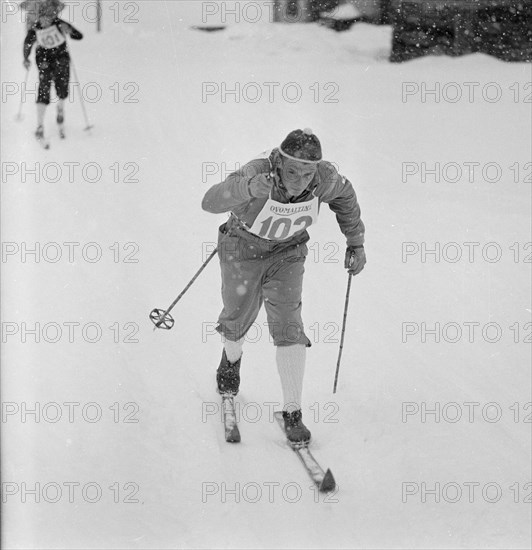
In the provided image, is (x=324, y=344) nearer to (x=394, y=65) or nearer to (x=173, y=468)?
(x=173, y=468)

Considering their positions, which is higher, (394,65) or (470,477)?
(394,65)

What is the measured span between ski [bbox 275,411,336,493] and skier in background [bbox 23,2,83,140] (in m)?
4.12

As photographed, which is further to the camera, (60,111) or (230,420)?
(60,111)

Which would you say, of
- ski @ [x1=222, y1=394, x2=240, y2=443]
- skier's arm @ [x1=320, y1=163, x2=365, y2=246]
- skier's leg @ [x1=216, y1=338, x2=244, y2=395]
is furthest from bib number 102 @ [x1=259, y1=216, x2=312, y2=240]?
ski @ [x1=222, y1=394, x2=240, y2=443]

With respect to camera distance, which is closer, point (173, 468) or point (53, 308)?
point (173, 468)

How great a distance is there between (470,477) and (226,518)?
1350 mm

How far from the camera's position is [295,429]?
175 inches

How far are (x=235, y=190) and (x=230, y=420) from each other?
140cm

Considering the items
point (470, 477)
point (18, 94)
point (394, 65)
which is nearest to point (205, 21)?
point (394, 65)

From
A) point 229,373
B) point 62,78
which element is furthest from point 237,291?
point 62,78

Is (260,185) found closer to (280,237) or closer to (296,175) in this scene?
(296,175)

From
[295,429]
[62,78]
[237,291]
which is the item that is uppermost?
[62,78]

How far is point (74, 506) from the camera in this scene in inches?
164

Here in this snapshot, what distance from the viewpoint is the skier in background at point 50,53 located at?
6961mm
